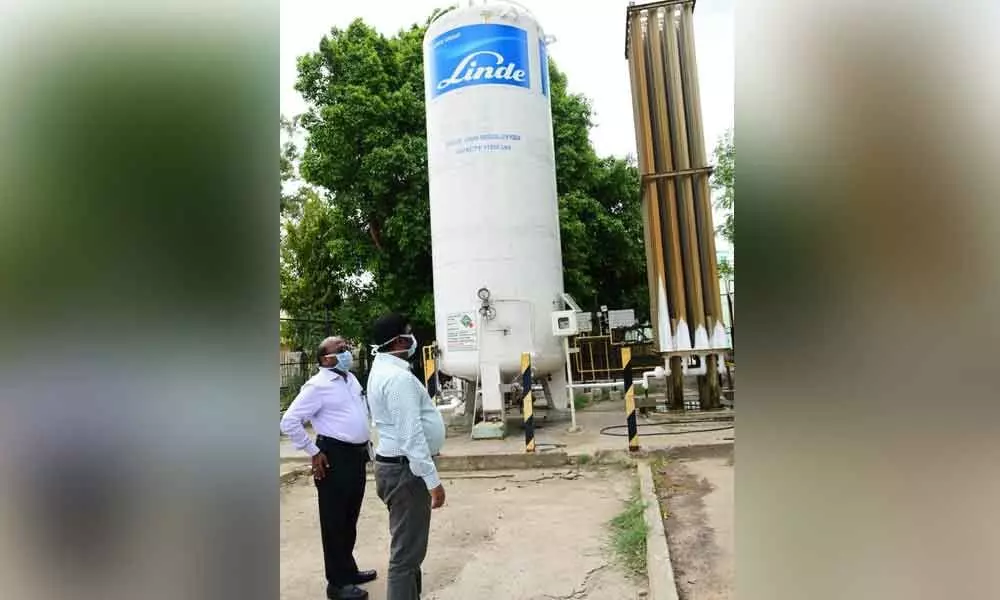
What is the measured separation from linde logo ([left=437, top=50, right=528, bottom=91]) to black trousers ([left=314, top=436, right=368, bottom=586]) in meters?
5.85

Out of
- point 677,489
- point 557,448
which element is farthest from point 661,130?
point 677,489

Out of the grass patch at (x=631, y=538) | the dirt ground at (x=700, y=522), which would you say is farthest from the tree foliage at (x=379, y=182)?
the grass patch at (x=631, y=538)

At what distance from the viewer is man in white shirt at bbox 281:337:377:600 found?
359 centimetres

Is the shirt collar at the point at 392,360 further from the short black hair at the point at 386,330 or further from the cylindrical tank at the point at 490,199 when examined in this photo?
the cylindrical tank at the point at 490,199

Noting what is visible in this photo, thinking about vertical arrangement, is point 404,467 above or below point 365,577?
above

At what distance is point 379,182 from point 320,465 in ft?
35.3

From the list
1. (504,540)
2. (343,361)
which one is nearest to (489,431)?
(504,540)

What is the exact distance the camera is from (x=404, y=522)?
2.88m

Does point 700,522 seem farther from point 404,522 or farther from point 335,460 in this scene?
point 335,460

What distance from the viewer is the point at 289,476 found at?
7004 millimetres

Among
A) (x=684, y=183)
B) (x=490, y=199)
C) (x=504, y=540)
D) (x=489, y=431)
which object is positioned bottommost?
(x=504, y=540)

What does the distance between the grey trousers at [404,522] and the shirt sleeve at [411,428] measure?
11 centimetres

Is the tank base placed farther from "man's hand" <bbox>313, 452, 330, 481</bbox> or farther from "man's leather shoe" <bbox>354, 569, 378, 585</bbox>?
"man's hand" <bbox>313, 452, 330, 481</bbox>
